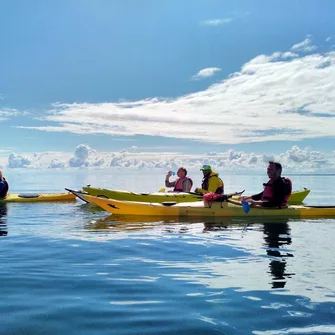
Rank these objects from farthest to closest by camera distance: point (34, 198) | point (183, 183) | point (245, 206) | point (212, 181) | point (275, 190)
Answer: point (34, 198), point (183, 183), point (212, 181), point (275, 190), point (245, 206)

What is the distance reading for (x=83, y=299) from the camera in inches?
217

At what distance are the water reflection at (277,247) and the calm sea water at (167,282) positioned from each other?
3 cm

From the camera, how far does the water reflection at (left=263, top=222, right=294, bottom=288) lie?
22.4 feet

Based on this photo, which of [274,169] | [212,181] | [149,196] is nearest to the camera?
[274,169]

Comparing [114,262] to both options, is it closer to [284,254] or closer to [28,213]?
[284,254]

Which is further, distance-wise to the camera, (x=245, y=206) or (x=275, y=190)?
(x=275, y=190)

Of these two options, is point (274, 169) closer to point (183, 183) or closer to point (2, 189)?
point (183, 183)

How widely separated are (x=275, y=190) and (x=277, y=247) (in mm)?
5094

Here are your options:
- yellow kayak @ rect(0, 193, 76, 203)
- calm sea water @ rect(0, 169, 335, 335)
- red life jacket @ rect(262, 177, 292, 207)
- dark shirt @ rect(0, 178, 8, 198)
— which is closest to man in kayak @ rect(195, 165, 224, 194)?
red life jacket @ rect(262, 177, 292, 207)

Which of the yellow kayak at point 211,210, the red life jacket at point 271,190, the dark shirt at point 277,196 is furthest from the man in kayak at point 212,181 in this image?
the dark shirt at point 277,196

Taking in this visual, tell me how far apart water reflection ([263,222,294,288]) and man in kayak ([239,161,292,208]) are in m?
Answer: 0.99

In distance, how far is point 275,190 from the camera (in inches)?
573

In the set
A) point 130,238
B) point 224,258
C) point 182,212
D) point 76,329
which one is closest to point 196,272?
point 224,258

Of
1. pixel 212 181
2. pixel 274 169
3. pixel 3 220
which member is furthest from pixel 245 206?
pixel 3 220
